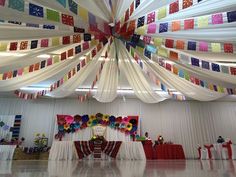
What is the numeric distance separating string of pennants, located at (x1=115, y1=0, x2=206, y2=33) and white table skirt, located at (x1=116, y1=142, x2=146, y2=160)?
11.9 feet

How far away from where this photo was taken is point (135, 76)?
423cm

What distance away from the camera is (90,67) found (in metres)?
4.00

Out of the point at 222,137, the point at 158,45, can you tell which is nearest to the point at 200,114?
the point at 222,137

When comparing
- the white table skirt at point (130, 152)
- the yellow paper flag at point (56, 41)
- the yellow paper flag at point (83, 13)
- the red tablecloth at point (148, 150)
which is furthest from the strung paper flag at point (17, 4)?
the red tablecloth at point (148, 150)

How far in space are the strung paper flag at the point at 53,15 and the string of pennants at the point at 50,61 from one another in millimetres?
760

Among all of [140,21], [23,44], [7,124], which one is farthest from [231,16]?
[7,124]

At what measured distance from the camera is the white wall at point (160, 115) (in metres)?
8.55

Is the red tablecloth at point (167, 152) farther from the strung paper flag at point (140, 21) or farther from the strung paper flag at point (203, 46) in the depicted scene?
the strung paper flag at point (140, 21)

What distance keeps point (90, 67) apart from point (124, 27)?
4.37 feet

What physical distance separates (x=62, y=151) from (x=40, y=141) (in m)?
2.87

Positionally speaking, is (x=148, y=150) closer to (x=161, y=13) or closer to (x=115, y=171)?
(x=115, y=171)

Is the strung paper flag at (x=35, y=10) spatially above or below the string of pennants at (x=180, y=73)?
above

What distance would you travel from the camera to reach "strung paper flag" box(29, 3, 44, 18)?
88.0 inches

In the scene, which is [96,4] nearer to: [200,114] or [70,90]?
[70,90]
